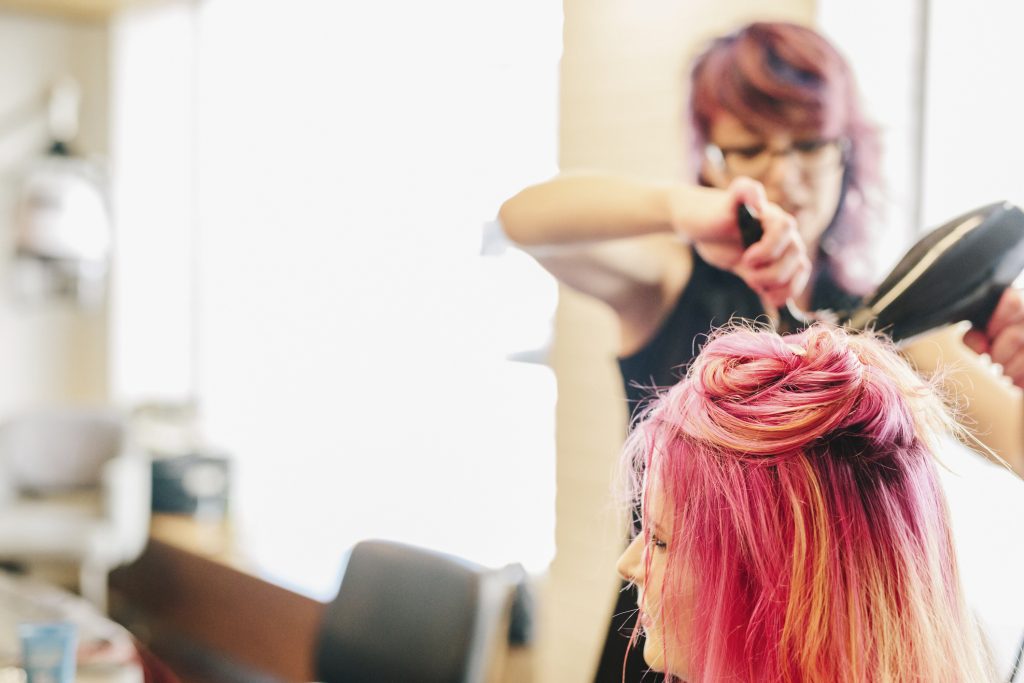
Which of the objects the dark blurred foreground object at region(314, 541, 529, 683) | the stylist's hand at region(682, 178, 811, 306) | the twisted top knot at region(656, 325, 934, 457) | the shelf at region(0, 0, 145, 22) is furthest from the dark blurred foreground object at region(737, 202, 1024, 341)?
the shelf at region(0, 0, 145, 22)

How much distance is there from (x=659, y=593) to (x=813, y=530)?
0.20 m

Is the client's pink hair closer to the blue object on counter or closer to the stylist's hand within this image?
the stylist's hand

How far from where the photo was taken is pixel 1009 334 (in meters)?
1.40

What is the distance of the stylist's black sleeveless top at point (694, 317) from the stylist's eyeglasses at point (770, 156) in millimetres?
159

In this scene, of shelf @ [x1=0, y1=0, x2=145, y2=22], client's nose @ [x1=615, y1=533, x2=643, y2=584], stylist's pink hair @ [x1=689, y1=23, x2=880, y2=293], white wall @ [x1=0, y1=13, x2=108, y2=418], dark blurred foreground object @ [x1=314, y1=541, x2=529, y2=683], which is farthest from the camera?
white wall @ [x1=0, y1=13, x2=108, y2=418]

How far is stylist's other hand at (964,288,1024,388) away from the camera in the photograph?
1396 mm

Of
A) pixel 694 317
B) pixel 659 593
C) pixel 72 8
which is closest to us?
pixel 659 593

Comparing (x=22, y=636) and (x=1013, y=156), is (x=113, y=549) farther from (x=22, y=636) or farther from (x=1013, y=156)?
(x=1013, y=156)

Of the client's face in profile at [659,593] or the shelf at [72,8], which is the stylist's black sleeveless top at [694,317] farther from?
the shelf at [72,8]

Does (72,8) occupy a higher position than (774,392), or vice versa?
(72,8)

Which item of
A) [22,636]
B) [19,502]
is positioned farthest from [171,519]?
[22,636]

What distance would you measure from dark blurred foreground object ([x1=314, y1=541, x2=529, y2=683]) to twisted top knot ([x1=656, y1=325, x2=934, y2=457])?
34.5 inches

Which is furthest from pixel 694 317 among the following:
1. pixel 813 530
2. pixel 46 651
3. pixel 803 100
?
pixel 46 651

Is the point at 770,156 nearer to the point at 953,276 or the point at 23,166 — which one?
the point at 953,276
